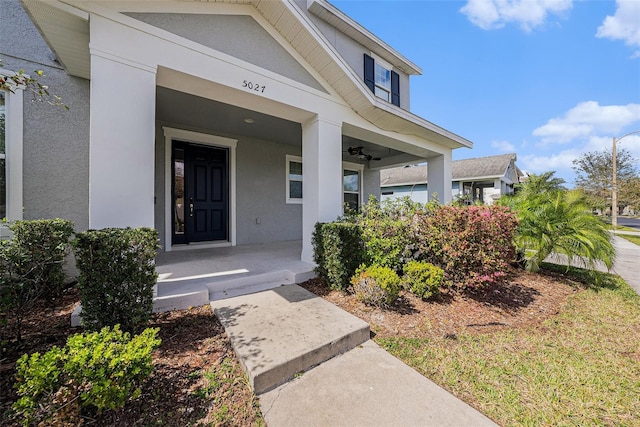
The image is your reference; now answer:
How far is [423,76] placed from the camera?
10070 millimetres

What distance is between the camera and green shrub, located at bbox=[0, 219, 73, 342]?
93.0 inches

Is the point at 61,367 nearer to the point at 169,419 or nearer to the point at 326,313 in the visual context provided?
the point at 169,419

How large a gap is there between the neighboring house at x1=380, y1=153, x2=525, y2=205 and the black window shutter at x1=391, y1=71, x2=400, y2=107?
6.49m

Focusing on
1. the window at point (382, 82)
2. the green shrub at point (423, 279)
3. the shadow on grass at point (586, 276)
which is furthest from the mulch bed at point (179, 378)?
the window at point (382, 82)

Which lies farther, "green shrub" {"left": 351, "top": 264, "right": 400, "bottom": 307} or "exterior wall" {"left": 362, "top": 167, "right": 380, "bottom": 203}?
"exterior wall" {"left": 362, "top": 167, "right": 380, "bottom": 203}

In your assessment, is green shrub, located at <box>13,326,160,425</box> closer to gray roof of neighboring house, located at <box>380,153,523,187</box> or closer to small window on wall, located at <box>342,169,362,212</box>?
small window on wall, located at <box>342,169,362,212</box>

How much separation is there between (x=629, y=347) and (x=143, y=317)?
5318 millimetres

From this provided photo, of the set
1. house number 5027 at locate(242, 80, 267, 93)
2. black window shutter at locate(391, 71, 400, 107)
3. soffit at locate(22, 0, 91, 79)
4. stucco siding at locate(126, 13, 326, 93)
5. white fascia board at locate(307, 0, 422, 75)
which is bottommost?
house number 5027 at locate(242, 80, 267, 93)

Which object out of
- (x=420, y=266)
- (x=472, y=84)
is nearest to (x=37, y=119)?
(x=420, y=266)

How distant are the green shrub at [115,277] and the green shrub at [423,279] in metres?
3.38

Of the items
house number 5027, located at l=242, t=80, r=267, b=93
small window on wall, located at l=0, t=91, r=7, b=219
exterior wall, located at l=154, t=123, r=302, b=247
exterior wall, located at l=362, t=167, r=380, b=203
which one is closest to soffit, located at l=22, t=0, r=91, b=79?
small window on wall, located at l=0, t=91, r=7, b=219

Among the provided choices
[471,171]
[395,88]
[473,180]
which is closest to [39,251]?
[395,88]

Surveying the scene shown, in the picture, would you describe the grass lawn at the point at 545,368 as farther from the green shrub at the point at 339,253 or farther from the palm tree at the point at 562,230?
the palm tree at the point at 562,230

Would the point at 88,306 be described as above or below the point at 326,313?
above
